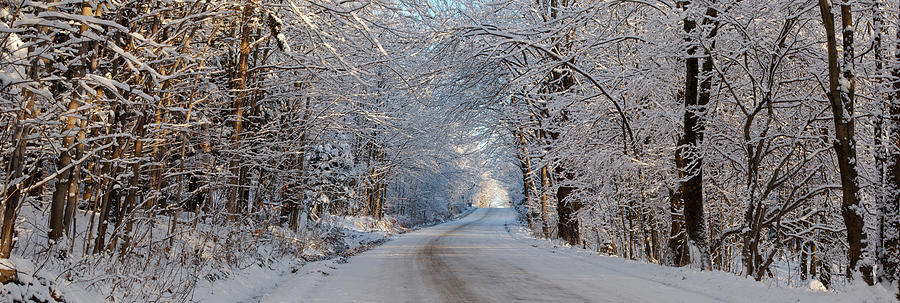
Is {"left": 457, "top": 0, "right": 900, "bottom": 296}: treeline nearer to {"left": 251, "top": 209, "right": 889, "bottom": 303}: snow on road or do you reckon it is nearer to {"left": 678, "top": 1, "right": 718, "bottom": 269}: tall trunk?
{"left": 678, "top": 1, "right": 718, "bottom": 269}: tall trunk

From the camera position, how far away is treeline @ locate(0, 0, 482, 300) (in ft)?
13.3

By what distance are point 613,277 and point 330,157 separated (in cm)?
1524

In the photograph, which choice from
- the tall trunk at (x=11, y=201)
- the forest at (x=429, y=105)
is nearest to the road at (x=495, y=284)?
the forest at (x=429, y=105)

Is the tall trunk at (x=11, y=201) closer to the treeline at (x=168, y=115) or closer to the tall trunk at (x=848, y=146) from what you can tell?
the treeline at (x=168, y=115)

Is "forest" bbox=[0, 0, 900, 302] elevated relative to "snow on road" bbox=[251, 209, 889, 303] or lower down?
elevated

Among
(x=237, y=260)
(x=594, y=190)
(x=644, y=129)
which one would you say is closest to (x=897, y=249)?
(x=644, y=129)

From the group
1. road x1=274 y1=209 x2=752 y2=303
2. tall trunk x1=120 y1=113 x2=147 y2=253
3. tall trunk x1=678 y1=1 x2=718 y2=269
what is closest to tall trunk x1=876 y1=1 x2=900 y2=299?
road x1=274 y1=209 x2=752 y2=303

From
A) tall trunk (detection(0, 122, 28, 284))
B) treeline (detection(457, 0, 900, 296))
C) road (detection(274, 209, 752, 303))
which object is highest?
treeline (detection(457, 0, 900, 296))

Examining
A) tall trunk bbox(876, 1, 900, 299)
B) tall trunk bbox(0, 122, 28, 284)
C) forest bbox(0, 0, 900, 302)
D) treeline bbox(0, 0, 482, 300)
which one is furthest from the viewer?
tall trunk bbox(876, 1, 900, 299)

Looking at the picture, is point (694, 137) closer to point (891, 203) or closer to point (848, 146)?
point (848, 146)

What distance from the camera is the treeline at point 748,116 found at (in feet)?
19.9

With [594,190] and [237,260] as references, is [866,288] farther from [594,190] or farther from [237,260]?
[594,190]

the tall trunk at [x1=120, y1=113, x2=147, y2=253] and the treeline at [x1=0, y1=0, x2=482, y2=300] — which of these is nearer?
the treeline at [x1=0, y1=0, x2=482, y2=300]

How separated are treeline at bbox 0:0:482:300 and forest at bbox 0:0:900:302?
0.05 meters
